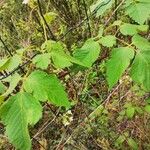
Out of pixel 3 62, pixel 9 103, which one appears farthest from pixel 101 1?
pixel 9 103

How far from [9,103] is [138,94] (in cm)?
146

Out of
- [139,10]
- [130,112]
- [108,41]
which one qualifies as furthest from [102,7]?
[130,112]

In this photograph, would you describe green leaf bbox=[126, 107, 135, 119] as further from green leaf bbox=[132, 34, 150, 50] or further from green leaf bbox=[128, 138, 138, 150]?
green leaf bbox=[132, 34, 150, 50]

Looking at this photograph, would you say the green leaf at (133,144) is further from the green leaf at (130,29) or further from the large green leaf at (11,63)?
the large green leaf at (11,63)

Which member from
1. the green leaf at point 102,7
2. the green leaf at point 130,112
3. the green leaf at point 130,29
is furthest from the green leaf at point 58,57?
the green leaf at point 130,112

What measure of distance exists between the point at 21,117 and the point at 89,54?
0.38 meters

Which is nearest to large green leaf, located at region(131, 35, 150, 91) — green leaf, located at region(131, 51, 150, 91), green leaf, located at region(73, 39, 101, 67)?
green leaf, located at region(131, 51, 150, 91)

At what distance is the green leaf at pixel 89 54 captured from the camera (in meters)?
1.29

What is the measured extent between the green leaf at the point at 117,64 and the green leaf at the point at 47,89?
7.8 inches

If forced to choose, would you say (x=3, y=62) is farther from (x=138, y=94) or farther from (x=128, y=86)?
(x=128, y=86)

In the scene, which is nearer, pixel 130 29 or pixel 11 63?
pixel 11 63

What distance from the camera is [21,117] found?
1.02 m

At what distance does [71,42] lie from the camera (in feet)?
13.5

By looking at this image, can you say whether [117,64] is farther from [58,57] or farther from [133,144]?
[133,144]
